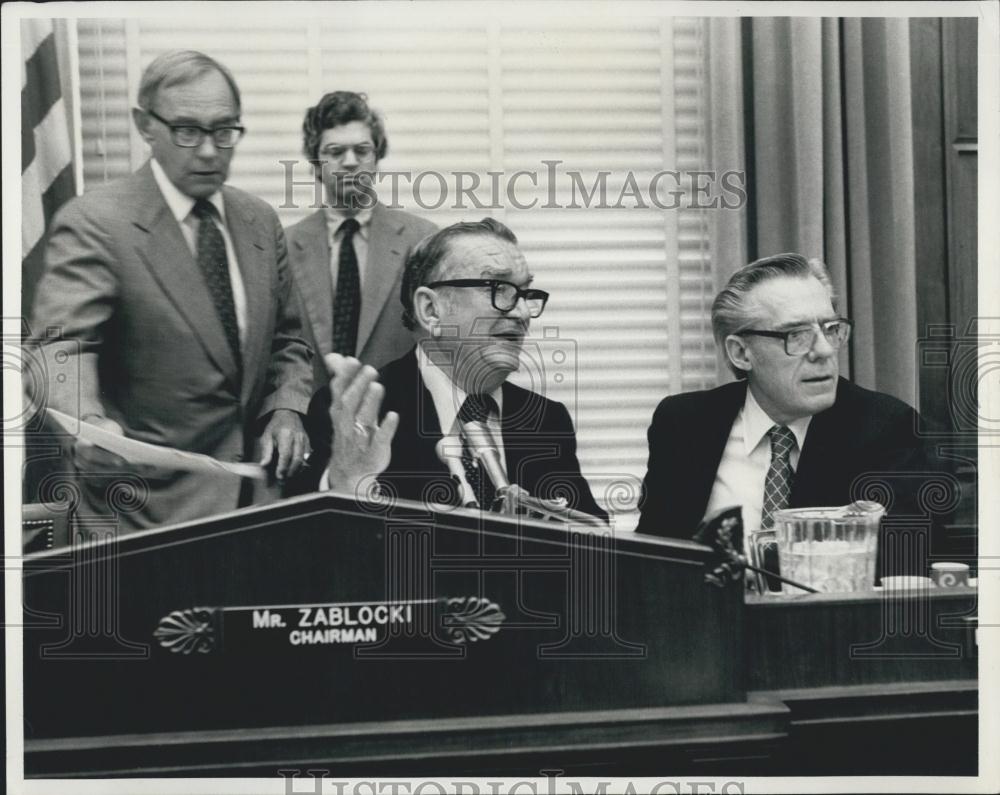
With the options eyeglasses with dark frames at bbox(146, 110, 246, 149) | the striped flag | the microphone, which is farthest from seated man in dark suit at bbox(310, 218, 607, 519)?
the striped flag

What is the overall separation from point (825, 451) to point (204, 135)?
1.65 metres

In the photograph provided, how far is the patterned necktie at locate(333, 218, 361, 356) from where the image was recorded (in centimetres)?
269

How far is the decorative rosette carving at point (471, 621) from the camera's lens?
2.54m

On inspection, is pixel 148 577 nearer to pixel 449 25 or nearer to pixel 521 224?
pixel 521 224

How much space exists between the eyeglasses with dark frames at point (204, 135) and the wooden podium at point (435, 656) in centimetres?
87


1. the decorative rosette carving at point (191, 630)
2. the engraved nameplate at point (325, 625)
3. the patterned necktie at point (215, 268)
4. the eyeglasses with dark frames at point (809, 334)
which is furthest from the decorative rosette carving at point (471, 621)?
the eyeglasses with dark frames at point (809, 334)

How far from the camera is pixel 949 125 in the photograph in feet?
9.08

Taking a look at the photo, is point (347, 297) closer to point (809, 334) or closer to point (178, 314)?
point (178, 314)

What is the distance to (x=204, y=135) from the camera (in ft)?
8.74

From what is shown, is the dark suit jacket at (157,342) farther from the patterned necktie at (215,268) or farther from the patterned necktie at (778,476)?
the patterned necktie at (778,476)
